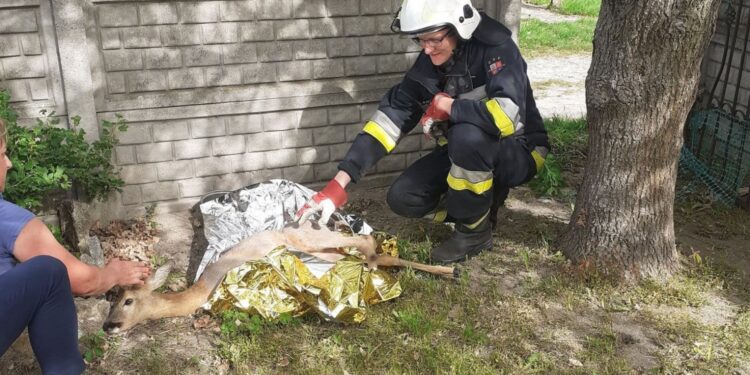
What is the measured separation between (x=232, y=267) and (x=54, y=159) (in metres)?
1.42

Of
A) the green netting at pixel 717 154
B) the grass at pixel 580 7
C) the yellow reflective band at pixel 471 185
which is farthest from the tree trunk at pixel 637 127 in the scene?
the grass at pixel 580 7

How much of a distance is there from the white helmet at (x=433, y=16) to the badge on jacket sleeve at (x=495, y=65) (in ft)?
0.68

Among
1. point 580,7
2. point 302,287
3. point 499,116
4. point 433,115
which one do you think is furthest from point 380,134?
point 580,7

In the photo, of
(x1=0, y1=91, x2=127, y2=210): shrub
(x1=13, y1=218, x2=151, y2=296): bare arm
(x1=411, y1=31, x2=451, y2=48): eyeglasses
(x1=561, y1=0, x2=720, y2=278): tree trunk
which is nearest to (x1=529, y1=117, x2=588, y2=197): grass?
(x1=561, y1=0, x2=720, y2=278): tree trunk

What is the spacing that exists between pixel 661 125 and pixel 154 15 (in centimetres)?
312

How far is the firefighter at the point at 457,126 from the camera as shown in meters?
3.78

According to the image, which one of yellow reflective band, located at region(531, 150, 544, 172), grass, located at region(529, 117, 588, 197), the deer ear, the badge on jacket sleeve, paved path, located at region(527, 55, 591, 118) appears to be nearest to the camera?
the deer ear

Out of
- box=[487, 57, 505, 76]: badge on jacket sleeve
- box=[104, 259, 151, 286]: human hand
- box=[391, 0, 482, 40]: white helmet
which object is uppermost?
box=[391, 0, 482, 40]: white helmet

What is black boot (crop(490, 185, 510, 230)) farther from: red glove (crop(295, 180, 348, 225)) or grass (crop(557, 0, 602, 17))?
grass (crop(557, 0, 602, 17))

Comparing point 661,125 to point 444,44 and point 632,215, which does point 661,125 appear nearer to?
point 632,215

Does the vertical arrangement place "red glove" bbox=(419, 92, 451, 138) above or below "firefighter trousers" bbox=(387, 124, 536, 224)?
above

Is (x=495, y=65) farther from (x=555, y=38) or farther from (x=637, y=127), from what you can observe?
(x=555, y=38)

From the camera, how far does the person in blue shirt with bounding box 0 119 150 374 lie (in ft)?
7.87

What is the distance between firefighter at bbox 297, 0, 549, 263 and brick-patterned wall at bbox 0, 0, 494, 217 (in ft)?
2.93
